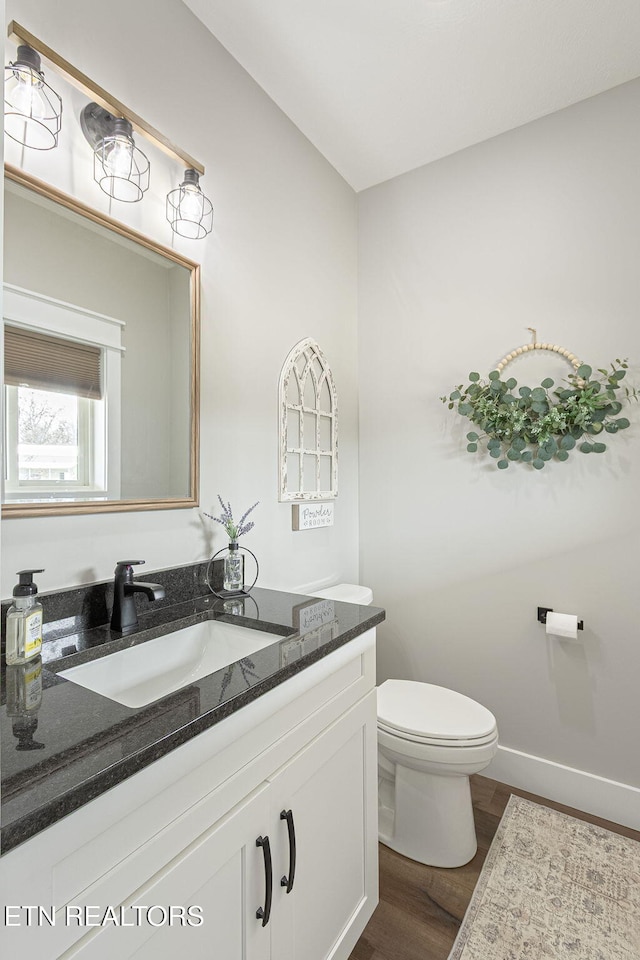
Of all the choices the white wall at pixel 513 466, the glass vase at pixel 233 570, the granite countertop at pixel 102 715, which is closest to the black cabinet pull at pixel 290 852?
the granite countertop at pixel 102 715

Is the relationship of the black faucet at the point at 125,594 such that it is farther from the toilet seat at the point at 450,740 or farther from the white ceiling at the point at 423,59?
the white ceiling at the point at 423,59

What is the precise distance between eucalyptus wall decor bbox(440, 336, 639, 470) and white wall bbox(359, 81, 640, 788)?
61 mm

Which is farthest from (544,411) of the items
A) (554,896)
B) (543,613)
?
(554,896)

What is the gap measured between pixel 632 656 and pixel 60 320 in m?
2.25

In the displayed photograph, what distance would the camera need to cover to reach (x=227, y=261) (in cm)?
172

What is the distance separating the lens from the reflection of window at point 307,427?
2018 mm

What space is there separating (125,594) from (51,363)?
1.99 ft

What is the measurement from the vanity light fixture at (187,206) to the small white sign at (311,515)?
110 centimetres

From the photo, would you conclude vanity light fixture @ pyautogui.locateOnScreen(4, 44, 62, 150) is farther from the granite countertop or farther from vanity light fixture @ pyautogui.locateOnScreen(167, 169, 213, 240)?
the granite countertop

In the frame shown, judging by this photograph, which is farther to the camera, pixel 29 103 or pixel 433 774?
pixel 433 774

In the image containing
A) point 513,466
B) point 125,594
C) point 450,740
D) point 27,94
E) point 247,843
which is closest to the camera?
point 247,843

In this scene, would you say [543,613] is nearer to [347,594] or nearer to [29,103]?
[347,594]

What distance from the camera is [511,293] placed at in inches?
83.8

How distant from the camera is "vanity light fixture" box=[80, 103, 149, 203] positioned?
126 centimetres
